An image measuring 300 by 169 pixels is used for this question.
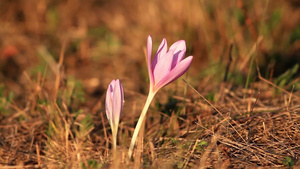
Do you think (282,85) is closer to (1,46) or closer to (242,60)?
(242,60)

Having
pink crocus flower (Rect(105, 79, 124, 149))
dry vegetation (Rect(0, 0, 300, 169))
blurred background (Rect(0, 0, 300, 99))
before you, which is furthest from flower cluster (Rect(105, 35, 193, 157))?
blurred background (Rect(0, 0, 300, 99))

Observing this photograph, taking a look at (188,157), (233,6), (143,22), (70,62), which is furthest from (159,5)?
(188,157)

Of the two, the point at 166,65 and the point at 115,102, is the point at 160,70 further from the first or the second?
the point at 115,102

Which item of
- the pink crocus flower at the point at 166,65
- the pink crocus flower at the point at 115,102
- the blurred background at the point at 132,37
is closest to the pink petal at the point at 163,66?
the pink crocus flower at the point at 166,65

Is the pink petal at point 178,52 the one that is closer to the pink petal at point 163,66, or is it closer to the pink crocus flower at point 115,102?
the pink petal at point 163,66

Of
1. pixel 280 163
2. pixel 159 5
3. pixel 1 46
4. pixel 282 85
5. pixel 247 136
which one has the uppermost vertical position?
pixel 159 5

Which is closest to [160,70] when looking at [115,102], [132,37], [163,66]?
[163,66]
